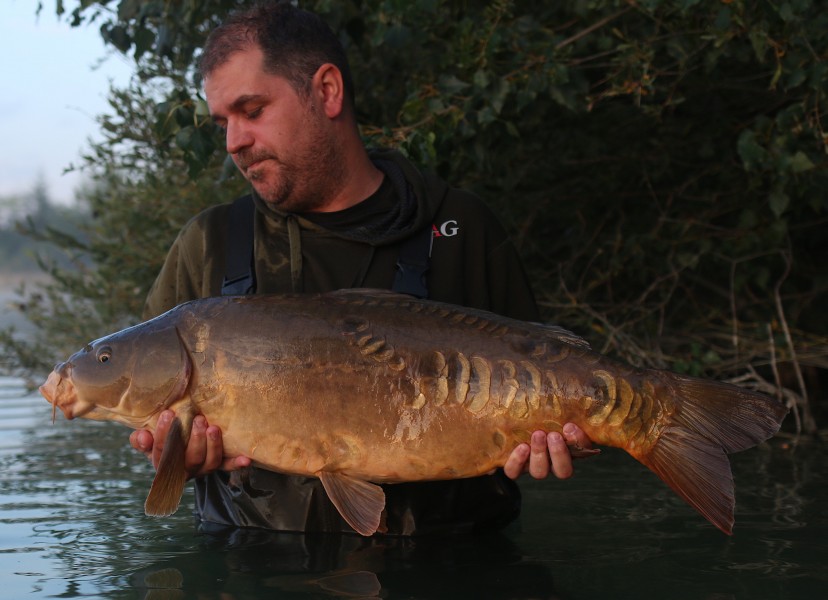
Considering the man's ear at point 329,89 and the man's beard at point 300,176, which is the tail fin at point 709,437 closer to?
the man's beard at point 300,176

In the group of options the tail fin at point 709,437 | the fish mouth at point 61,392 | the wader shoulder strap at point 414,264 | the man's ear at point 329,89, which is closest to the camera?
the tail fin at point 709,437

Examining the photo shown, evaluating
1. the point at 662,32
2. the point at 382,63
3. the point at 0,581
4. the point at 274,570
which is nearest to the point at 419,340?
the point at 274,570

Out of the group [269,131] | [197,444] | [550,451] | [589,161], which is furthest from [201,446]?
[589,161]

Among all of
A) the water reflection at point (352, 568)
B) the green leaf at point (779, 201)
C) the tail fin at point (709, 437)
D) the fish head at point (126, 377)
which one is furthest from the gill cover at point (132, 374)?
the green leaf at point (779, 201)

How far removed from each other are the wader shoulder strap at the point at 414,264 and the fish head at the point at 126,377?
70 centimetres

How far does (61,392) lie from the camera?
301 centimetres

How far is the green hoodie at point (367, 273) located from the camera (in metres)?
3.37

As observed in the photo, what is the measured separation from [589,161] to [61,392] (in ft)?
13.5

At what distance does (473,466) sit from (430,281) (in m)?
0.72

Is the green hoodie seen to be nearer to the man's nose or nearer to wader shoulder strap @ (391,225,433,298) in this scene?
wader shoulder strap @ (391,225,433,298)

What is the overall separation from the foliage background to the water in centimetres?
146

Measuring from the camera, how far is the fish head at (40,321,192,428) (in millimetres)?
2912

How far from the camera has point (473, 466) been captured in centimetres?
292

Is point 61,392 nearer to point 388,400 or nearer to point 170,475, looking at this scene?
point 170,475
